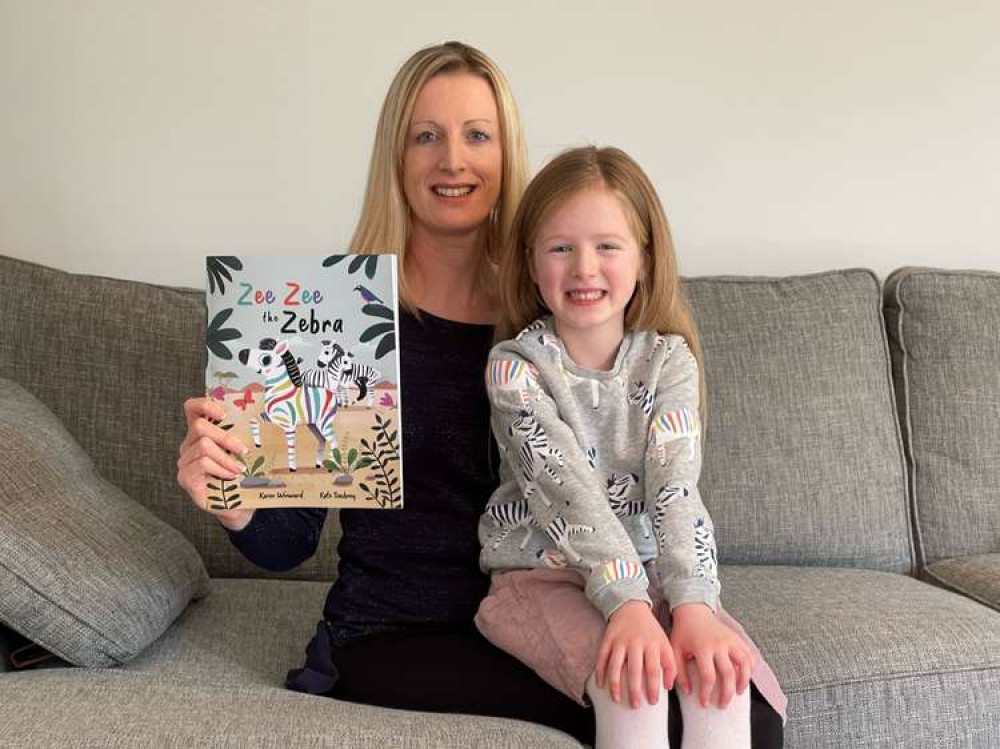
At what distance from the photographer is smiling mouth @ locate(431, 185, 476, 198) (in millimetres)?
1448

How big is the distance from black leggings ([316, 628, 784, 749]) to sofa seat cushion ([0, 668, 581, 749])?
0.24 ft

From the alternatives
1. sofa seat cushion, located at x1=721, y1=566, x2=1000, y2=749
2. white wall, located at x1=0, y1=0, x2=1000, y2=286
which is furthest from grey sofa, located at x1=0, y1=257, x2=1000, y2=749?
white wall, located at x1=0, y1=0, x2=1000, y2=286

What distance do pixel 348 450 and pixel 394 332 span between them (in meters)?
0.14

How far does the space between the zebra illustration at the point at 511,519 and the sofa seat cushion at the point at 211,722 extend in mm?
255

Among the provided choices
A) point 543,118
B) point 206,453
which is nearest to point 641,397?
point 206,453

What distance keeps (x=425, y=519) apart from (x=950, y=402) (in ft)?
3.61

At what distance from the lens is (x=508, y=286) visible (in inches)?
56.7

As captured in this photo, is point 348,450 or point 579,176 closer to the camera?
point 348,450

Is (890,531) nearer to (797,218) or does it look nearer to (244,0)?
(797,218)

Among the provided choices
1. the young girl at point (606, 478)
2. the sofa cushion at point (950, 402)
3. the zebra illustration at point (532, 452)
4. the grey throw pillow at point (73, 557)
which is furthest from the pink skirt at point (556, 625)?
the sofa cushion at point (950, 402)

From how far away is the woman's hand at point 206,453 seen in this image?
3.92ft

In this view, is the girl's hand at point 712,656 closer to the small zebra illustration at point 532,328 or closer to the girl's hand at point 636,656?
the girl's hand at point 636,656

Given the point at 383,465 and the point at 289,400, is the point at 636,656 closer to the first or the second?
the point at 383,465

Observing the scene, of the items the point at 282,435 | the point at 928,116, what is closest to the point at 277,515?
the point at 282,435
